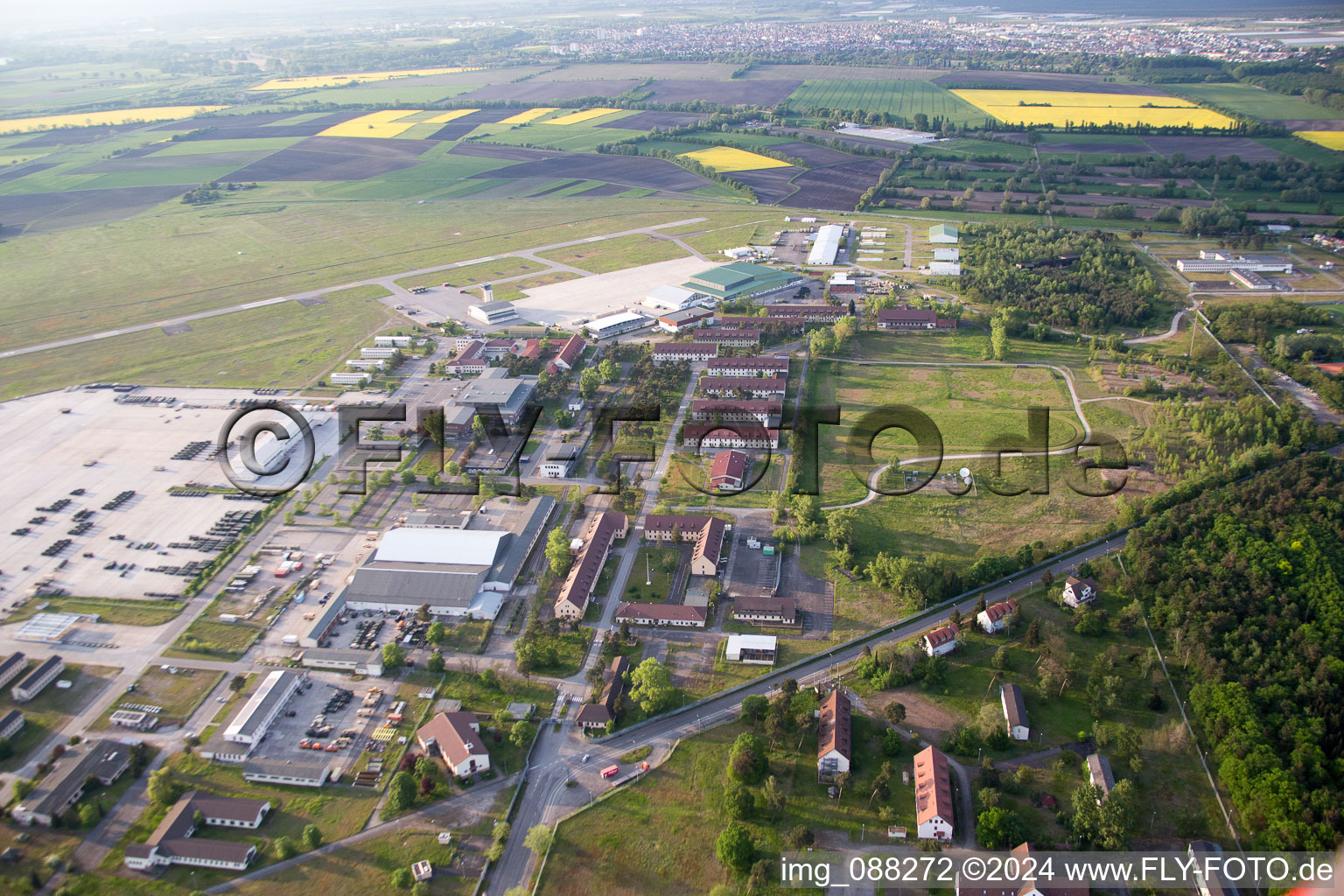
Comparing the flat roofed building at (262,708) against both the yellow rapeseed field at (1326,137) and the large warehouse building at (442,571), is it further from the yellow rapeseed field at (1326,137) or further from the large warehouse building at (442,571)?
the yellow rapeseed field at (1326,137)

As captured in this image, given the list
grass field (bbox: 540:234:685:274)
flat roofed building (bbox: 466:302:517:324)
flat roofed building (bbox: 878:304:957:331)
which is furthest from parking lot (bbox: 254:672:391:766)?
grass field (bbox: 540:234:685:274)

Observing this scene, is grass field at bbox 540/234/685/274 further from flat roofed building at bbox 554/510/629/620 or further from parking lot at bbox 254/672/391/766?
parking lot at bbox 254/672/391/766

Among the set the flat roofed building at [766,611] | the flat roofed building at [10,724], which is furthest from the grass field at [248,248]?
the flat roofed building at [766,611]

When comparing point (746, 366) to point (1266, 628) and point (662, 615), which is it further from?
point (1266, 628)

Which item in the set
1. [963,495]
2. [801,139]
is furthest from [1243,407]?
[801,139]

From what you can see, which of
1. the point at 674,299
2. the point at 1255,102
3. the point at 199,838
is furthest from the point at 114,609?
the point at 1255,102
